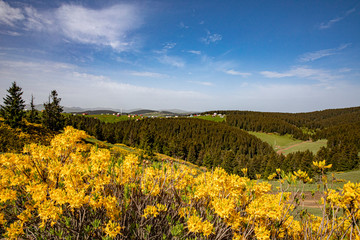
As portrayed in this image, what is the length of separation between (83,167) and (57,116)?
168 ft

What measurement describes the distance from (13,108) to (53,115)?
45.1 ft

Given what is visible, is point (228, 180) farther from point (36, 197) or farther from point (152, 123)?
point (152, 123)

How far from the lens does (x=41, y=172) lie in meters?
3.95

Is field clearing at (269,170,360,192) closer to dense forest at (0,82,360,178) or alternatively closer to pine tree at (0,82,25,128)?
dense forest at (0,82,360,178)

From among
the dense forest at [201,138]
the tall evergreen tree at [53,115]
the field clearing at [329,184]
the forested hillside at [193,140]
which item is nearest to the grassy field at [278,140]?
the dense forest at [201,138]

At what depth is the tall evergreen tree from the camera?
41.2m

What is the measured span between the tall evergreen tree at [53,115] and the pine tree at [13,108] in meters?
9.26

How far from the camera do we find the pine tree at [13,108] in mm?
28078

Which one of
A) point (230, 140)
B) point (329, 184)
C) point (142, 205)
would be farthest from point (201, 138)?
point (142, 205)

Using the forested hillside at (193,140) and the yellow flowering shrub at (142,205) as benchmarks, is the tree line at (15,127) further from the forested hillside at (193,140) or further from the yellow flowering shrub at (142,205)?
the forested hillside at (193,140)

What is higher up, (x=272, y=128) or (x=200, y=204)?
(x=200, y=204)

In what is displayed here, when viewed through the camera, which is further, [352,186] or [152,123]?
[152,123]

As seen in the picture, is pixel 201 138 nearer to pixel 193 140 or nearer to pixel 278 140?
pixel 193 140

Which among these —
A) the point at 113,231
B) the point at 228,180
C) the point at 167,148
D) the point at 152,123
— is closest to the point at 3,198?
the point at 113,231
